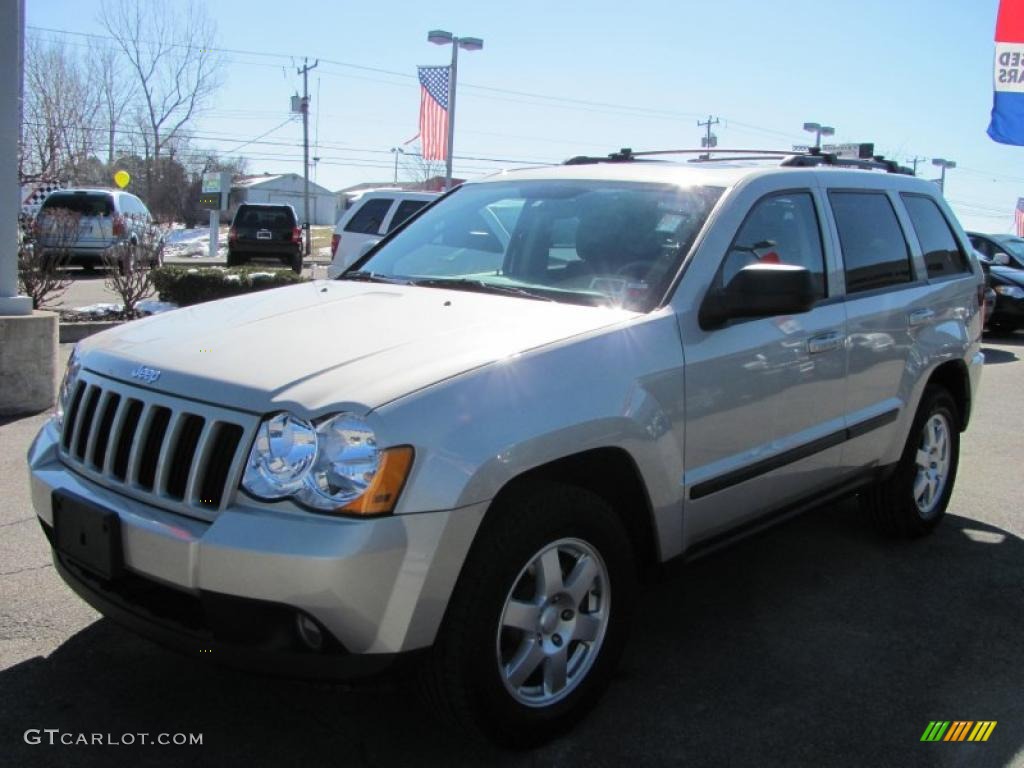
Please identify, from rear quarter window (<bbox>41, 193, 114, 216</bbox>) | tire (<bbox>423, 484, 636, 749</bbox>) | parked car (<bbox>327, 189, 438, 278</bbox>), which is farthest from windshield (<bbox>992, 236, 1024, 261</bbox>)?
rear quarter window (<bbox>41, 193, 114, 216</bbox>)

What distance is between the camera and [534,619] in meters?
2.80

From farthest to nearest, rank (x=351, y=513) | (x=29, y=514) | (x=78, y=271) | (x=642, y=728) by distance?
(x=78, y=271)
(x=29, y=514)
(x=642, y=728)
(x=351, y=513)

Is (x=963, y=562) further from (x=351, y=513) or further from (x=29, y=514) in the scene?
(x=29, y=514)

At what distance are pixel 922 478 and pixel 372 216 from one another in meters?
10.5

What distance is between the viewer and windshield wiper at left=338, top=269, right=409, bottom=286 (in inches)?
154

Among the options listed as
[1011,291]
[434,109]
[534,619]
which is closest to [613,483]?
[534,619]

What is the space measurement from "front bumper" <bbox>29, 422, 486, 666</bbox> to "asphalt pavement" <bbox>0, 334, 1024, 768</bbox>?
0.20 meters

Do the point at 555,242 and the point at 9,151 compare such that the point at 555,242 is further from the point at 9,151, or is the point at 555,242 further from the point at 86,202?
the point at 86,202

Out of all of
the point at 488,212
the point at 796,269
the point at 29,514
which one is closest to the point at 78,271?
the point at 29,514

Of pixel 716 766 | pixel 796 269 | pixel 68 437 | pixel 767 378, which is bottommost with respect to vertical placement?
pixel 716 766

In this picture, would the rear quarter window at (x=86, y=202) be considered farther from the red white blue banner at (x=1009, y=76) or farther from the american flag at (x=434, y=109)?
the red white blue banner at (x=1009, y=76)

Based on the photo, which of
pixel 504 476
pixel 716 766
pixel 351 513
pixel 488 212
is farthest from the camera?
pixel 488 212

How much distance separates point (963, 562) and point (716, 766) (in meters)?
2.52

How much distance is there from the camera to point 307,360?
2.73m
